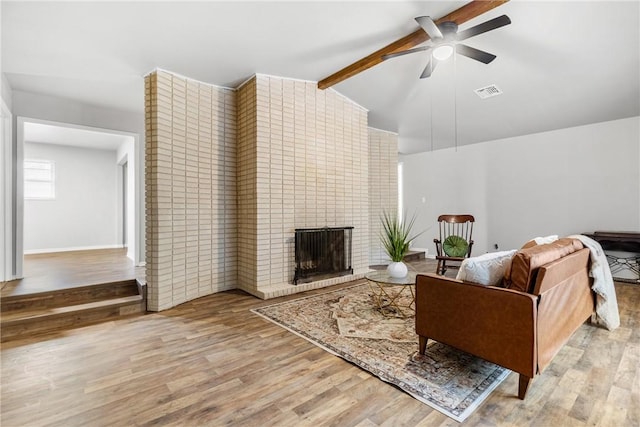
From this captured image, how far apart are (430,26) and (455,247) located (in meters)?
3.48

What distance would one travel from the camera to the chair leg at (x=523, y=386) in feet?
5.64

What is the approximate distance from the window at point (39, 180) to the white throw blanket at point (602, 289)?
897 cm

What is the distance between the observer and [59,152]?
6.47 m

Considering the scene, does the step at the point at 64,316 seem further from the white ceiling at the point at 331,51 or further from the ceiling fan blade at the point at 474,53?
the ceiling fan blade at the point at 474,53

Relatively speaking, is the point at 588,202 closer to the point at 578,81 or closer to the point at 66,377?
the point at 578,81

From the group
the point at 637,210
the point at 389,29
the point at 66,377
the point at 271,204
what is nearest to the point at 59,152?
the point at 271,204

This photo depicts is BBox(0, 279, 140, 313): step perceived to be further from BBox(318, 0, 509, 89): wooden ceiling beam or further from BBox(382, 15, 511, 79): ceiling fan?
BBox(382, 15, 511, 79): ceiling fan

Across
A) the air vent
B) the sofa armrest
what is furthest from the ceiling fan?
the sofa armrest

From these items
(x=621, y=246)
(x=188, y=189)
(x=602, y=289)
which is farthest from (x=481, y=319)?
(x=621, y=246)

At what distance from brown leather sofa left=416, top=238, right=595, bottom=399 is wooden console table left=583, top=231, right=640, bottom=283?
9.69ft

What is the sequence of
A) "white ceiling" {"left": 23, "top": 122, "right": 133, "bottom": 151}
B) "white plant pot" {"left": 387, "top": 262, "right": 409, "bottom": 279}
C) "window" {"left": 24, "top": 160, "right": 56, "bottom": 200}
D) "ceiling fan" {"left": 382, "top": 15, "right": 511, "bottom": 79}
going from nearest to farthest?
"ceiling fan" {"left": 382, "top": 15, "right": 511, "bottom": 79}
"white plant pot" {"left": 387, "top": 262, "right": 409, "bottom": 279}
"white ceiling" {"left": 23, "top": 122, "right": 133, "bottom": 151}
"window" {"left": 24, "top": 160, "right": 56, "bottom": 200}

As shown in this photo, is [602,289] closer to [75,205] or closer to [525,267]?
[525,267]

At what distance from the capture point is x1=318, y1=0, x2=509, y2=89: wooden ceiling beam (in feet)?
8.41

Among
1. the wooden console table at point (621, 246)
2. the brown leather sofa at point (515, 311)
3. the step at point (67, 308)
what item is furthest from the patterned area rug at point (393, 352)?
the wooden console table at point (621, 246)
